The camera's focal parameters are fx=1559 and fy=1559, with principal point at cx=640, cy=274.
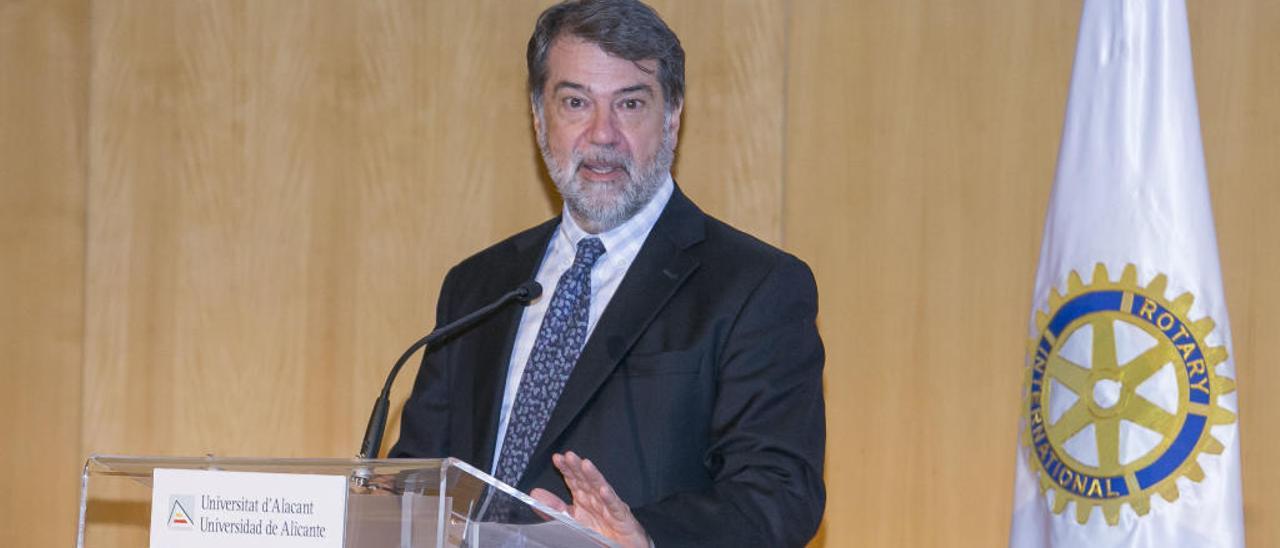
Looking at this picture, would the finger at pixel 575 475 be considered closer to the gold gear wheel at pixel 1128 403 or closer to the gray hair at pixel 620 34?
the gold gear wheel at pixel 1128 403

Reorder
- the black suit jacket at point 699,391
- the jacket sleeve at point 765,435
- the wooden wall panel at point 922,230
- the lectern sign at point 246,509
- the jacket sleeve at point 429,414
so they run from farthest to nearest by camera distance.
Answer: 1. the wooden wall panel at point 922,230
2. the jacket sleeve at point 429,414
3. the black suit jacket at point 699,391
4. the jacket sleeve at point 765,435
5. the lectern sign at point 246,509

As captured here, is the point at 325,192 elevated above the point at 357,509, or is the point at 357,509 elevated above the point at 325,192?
the point at 325,192

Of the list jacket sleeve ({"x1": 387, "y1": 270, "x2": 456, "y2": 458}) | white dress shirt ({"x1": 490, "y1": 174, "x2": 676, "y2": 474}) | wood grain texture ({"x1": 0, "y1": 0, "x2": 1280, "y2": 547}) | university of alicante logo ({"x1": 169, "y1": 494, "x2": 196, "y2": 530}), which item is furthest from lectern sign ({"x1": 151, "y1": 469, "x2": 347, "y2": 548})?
wood grain texture ({"x1": 0, "y1": 0, "x2": 1280, "y2": 547})

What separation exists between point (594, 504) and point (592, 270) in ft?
3.09

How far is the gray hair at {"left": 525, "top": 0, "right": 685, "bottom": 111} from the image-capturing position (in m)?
2.98

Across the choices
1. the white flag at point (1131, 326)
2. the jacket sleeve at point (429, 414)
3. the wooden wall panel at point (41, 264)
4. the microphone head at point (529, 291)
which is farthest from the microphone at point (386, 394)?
the wooden wall panel at point (41, 264)

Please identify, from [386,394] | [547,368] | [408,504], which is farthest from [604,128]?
[408,504]

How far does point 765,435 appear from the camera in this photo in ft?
8.61

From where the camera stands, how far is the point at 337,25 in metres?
4.08

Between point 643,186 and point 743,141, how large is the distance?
0.88 meters

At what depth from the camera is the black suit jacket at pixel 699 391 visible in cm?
259

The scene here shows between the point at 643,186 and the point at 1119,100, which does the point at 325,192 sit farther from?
the point at 1119,100

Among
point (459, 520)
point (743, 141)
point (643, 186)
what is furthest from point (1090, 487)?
point (743, 141)

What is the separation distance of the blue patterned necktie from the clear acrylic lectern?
836 millimetres
